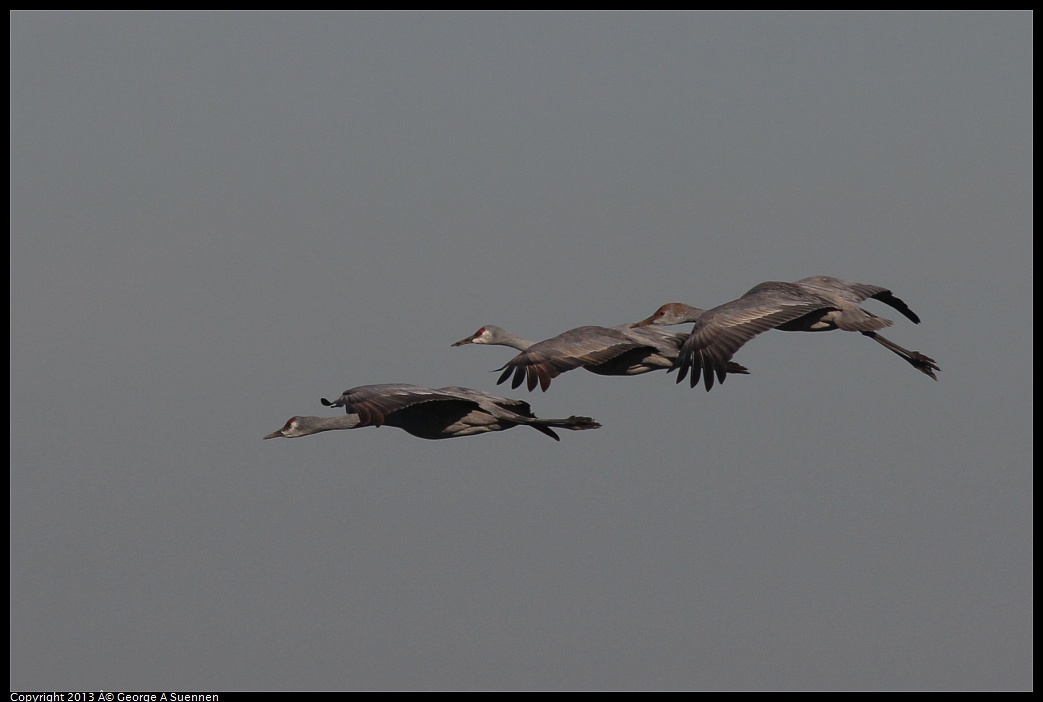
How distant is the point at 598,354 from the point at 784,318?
2.46 m

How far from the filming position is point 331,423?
26.6 meters

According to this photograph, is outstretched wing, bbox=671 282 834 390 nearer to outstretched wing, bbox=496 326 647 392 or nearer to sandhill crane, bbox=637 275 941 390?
sandhill crane, bbox=637 275 941 390

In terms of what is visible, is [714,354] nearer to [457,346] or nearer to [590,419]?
[590,419]

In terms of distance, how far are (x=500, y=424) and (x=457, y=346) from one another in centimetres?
298

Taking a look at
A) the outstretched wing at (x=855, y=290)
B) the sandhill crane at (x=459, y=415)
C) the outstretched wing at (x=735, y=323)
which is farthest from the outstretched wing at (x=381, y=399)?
the outstretched wing at (x=855, y=290)

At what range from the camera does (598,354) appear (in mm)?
26297

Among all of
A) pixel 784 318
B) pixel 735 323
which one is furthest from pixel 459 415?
pixel 784 318

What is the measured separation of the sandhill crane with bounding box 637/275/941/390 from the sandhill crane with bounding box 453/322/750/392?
0.66m

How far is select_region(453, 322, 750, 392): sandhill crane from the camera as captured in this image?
2612 centimetres

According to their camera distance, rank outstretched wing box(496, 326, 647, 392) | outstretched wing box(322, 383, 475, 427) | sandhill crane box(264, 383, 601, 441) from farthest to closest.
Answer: outstretched wing box(496, 326, 647, 392)
sandhill crane box(264, 383, 601, 441)
outstretched wing box(322, 383, 475, 427)

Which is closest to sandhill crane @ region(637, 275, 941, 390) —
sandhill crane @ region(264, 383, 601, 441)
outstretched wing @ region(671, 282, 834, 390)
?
outstretched wing @ region(671, 282, 834, 390)

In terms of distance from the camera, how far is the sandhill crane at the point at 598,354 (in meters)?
26.1

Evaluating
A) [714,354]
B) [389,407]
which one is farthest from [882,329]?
[389,407]

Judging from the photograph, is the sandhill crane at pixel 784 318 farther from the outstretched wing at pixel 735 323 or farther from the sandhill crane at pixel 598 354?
the sandhill crane at pixel 598 354
